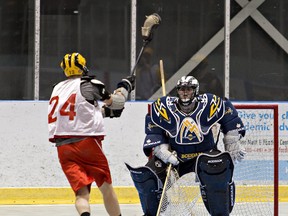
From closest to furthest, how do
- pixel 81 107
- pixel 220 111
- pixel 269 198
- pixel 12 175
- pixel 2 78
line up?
pixel 81 107 < pixel 220 111 < pixel 269 198 < pixel 12 175 < pixel 2 78

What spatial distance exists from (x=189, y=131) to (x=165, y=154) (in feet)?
0.81

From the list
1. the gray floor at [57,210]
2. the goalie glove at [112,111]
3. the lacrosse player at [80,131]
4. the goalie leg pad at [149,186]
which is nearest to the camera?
the lacrosse player at [80,131]

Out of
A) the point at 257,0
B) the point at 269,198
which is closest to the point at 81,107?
the point at 269,198

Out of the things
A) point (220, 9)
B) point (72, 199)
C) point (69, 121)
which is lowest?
point (72, 199)

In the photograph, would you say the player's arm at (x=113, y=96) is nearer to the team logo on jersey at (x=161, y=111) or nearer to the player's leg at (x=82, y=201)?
the team logo on jersey at (x=161, y=111)

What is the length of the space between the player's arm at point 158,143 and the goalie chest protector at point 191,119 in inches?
2.8

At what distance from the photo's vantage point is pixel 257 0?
12398mm

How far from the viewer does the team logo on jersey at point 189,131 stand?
7906 millimetres

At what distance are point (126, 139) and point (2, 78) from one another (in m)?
1.75

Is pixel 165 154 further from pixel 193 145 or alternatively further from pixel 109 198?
pixel 109 198

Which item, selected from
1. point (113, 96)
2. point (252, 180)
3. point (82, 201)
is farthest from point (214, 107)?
point (252, 180)

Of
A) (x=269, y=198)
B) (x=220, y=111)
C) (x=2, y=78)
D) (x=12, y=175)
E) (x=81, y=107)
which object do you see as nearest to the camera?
(x=81, y=107)

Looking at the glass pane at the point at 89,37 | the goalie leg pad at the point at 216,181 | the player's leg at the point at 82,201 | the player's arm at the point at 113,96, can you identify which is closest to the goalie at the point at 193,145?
the goalie leg pad at the point at 216,181

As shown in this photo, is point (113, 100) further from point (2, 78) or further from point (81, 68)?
point (2, 78)
